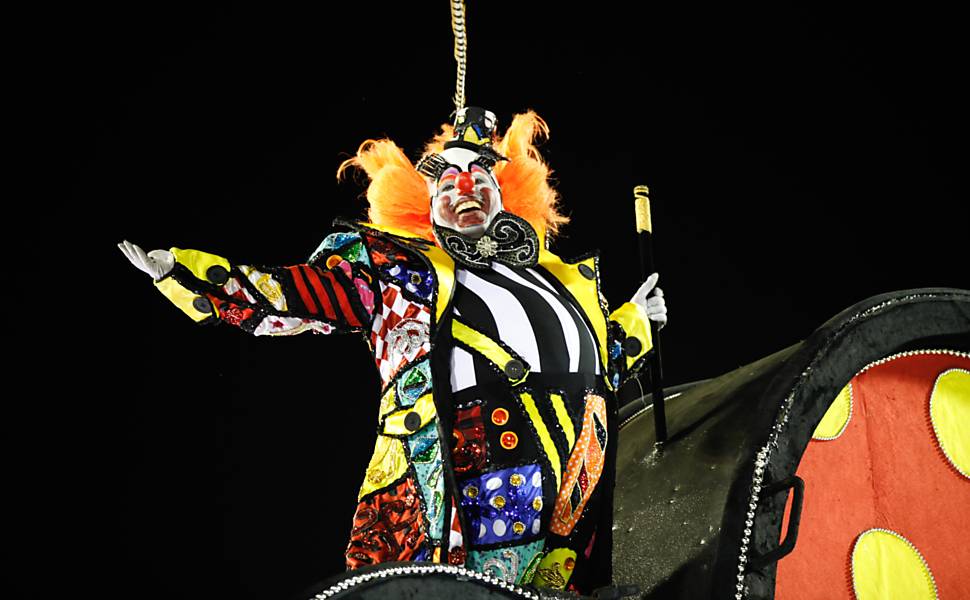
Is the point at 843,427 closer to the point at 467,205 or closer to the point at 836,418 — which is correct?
the point at 836,418

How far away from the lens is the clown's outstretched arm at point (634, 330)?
1918 millimetres

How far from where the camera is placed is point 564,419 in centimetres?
165

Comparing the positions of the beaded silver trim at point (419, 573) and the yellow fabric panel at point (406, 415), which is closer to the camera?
the beaded silver trim at point (419, 573)

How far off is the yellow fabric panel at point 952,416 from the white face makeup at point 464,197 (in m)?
1.02

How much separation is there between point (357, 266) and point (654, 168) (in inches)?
72.9

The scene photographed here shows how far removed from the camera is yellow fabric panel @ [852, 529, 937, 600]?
182 centimetres

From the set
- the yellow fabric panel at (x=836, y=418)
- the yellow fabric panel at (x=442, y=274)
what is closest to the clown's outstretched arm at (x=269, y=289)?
the yellow fabric panel at (x=442, y=274)

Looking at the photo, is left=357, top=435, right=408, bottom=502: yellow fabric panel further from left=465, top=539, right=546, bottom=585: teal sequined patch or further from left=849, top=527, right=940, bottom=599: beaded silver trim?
left=849, top=527, right=940, bottom=599: beaded silver trim

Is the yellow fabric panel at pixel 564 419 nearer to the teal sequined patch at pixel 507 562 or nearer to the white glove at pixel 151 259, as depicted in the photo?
the teal sequined patch at pixel 507 562

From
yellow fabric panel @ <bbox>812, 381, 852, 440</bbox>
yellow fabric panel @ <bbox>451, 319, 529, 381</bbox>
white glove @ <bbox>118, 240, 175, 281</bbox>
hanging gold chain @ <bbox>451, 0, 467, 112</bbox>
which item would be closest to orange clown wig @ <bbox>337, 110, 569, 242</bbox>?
hanging gold chain @ <bbox>451, 0, 467, 112</bbox>

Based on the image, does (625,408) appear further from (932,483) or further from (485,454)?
(485,454)

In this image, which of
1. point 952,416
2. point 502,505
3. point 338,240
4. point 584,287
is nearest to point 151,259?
point 338,240

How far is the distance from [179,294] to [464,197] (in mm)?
621

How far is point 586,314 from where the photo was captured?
1828 mm
